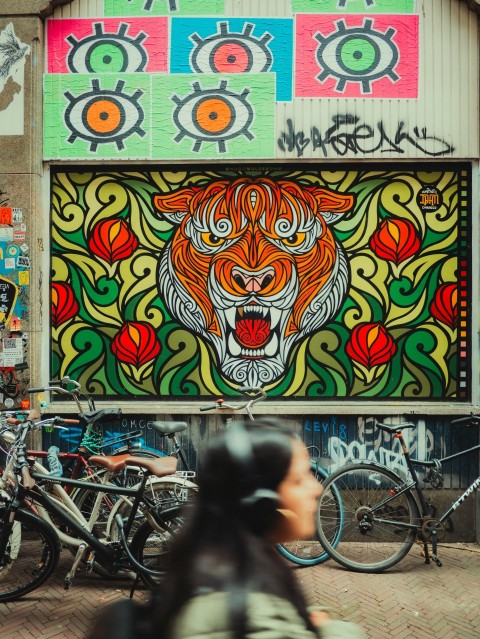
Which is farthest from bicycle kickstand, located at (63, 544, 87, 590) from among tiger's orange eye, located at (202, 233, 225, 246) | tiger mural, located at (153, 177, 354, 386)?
tiger's orange eye, located at (202, 233, 225, 246)

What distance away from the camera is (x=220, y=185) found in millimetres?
6379

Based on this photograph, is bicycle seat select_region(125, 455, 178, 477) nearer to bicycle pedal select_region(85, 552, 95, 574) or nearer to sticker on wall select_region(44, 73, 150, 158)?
bicycle pedal select_region(85, 552, 95, 574)

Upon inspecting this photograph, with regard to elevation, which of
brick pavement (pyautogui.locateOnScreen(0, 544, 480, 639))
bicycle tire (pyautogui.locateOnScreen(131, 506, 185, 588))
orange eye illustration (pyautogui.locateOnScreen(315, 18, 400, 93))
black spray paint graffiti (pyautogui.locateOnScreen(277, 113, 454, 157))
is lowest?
brick pavement (pyautogui.locateOnScreen(0, 544, 480, 639))

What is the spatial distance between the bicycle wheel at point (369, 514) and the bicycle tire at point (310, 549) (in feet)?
0.22

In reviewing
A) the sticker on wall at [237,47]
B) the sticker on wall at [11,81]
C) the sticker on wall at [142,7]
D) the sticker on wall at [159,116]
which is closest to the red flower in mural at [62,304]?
the sticker on wall at [159,116]

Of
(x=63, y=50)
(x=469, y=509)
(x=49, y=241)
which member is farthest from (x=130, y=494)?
(x=63, y=50)

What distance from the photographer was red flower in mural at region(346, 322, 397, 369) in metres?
6.37

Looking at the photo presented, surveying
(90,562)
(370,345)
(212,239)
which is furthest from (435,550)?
(212,239)

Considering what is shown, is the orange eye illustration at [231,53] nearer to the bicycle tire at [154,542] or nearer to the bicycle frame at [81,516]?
the bicycle frame at [81,516]

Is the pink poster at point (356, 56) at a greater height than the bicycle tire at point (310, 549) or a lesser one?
greater

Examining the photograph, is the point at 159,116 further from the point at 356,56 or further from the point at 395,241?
the point at 395,241

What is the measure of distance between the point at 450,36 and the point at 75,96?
3604mm

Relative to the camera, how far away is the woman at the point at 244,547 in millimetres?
1378

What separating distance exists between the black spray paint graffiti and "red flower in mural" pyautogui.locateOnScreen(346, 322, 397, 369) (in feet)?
5.50
